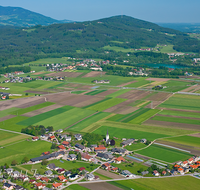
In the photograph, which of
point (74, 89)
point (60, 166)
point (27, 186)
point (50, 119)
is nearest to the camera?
point (27, 186)

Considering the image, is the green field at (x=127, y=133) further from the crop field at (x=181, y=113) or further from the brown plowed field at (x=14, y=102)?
the brown plowed field at (x=14, y=102)

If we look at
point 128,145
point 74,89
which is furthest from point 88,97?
point 128,145

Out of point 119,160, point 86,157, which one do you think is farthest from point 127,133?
point 86,157

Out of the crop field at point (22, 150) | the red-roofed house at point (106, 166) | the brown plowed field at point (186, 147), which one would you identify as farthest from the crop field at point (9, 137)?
the brown plowed field at point (186, 147)

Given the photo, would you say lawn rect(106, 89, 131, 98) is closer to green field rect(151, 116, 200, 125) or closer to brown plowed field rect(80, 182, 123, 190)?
green field rect(151, 116, 200, 125)

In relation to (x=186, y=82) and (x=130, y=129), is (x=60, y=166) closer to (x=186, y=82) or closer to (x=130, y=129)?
(x=130, y=129)

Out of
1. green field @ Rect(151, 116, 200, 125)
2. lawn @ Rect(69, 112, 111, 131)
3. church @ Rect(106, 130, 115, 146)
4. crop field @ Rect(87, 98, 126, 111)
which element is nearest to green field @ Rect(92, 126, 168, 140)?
church @ Rect(106, 130, 115, 146)
